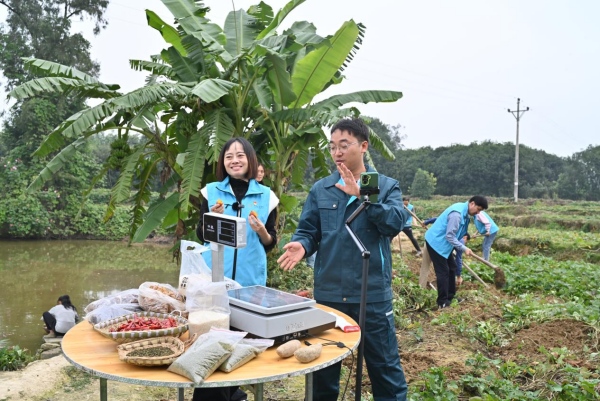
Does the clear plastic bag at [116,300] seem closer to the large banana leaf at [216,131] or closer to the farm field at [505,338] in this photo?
the farm field at [505,338]

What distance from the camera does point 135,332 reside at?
175 centimetres

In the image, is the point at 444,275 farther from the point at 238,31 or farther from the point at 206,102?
the point at 238,31

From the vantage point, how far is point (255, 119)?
6.12 metres

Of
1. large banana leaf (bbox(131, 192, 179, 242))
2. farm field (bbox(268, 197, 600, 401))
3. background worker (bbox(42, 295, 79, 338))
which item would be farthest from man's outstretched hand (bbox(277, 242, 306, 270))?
background worker (bbox(42, 295, 79, 338))

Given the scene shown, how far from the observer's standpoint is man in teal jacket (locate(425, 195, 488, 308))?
6.20 m

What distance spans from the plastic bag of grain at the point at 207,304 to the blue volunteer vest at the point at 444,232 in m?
4.86

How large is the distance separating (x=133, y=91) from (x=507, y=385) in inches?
166

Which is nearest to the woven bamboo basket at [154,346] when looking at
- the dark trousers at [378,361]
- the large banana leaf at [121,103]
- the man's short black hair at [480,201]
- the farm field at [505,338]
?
the dark trousers at [378,361]

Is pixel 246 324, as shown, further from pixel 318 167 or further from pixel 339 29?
pixel 318 167

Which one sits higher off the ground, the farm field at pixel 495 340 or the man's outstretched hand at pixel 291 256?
the man's outstretched hand at pixel 291 256

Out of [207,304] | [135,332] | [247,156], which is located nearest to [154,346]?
[135,332]

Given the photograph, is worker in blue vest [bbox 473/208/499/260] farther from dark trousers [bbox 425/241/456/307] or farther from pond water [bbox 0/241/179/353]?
pond water [bbox 0/241/179/353]

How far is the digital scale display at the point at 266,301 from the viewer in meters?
1.87

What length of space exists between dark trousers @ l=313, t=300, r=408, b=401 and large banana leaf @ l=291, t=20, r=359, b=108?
344 cm
